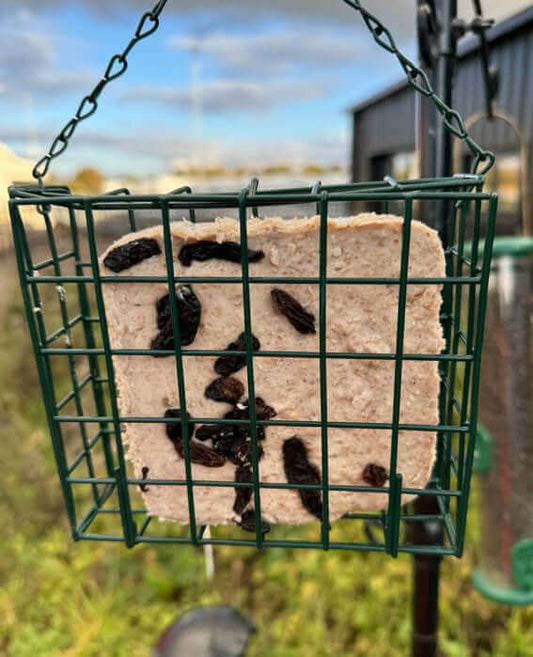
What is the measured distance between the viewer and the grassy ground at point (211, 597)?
2.13m

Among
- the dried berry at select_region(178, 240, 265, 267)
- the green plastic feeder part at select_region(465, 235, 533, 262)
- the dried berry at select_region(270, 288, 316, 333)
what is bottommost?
the green plastic feeder part at select_region(465, 235, 533, 262)

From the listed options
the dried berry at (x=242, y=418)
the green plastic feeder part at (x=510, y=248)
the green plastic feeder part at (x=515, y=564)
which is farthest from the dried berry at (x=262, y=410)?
the green plastic feeder part at (x=515, y=564)

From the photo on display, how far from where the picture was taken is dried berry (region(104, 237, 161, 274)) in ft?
2.42

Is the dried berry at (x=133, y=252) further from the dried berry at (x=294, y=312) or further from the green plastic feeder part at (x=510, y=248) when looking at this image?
the green plastic feeder part at (x=510, y=248)

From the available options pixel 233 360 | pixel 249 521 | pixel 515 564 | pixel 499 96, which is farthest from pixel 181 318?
pixel 499 96

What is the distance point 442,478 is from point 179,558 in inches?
73.6

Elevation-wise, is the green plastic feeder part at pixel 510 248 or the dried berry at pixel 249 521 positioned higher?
the green plastic feeder part at pixel 510 248

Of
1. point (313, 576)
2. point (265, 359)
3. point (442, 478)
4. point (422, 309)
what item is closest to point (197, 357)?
point (265, 359)

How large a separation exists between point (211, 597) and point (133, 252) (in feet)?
6.56

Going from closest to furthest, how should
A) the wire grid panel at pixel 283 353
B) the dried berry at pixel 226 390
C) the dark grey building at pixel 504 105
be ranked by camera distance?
the wire grid panel at pixel 283 353 → the dried berry at pixel 226 390 → the dark grey building at pixel 504 105

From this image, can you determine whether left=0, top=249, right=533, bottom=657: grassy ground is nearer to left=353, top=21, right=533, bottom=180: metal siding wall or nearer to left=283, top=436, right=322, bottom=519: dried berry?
left=283, top=436, right=322, bottom=519: dried berry

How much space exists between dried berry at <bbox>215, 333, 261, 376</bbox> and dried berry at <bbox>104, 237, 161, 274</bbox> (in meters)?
0.15

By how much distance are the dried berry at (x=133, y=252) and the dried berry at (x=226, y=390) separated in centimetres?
18

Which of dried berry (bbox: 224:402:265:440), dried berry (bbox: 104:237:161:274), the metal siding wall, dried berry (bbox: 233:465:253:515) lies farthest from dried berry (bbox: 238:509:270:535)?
the metal siding wall
